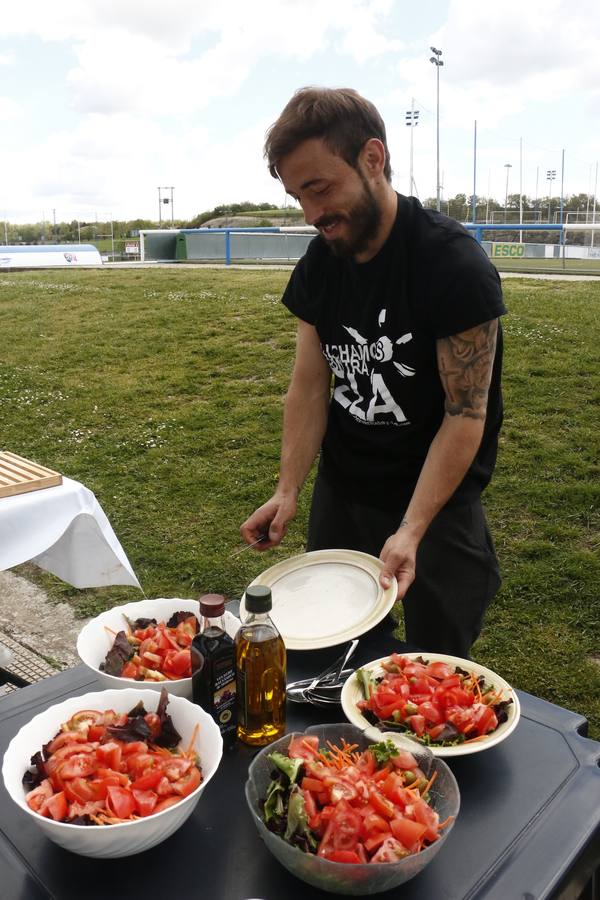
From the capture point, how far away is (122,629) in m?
1.73

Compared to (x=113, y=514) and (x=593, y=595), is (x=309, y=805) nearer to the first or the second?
(x=593, y=595)

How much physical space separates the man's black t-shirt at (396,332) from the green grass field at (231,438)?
1.78m

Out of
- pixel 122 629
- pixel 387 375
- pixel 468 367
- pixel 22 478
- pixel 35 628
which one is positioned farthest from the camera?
pixel 35 628

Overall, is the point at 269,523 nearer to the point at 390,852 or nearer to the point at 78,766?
the point at 78,766

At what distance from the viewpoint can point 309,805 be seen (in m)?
1.17

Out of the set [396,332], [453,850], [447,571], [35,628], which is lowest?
[35,628]

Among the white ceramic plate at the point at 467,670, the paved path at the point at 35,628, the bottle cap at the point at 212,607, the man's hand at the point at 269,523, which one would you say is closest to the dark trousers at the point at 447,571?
the man's hand at the point at 269,523

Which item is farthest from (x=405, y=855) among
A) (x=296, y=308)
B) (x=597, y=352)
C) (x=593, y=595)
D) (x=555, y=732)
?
(x=597, y=352)

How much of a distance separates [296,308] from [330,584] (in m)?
0.88

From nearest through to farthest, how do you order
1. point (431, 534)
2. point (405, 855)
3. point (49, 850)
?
point (405, 855) → point (49, 850) → point (431, 534)

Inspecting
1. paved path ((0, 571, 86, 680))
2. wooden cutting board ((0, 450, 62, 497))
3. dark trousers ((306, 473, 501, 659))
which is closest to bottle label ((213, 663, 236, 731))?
dark trousers ((306, 473, 501, 659))

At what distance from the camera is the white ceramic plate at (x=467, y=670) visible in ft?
4.52

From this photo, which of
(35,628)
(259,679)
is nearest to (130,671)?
(259,679)

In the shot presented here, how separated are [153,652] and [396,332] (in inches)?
41.1
